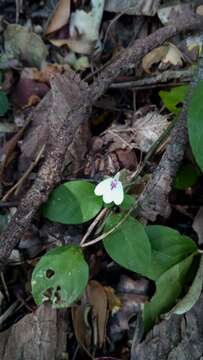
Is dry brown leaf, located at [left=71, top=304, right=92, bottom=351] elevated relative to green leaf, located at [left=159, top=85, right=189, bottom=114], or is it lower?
lower

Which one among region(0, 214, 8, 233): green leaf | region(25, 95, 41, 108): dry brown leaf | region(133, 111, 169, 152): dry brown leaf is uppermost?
region(25, 95, 41, 108): dry brown leaf

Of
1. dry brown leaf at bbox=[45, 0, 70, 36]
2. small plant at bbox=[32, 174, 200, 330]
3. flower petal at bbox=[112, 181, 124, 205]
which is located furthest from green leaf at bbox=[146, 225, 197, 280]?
dry brown leaf at bbox=[45, 0, 70, 36]

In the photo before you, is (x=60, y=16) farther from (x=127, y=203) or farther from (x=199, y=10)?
(x=127, y=203)

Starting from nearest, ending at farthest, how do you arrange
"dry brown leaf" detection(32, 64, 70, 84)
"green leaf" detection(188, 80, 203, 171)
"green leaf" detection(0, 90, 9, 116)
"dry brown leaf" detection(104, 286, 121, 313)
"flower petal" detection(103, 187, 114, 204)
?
"green leaf" detection(188, 80, 203, 171) → "flower petal" detection(103, 187, 114, 204) → "dry brown leaf" detection(104, 286, 121, 313) → "green leaf" detection(0, 90, 9, 116) → "dry brown leaf" detection(32, 64, 70, 84)

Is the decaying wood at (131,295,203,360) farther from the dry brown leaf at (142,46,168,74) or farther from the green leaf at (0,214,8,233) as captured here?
the dry brown leaf at (142,46,168,74)

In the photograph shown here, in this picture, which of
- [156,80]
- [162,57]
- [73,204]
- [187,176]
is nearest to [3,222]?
[73,204]

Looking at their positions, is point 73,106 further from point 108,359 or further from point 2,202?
point 108,359

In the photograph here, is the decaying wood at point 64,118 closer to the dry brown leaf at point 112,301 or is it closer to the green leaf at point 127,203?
the green leaf at point 127,203

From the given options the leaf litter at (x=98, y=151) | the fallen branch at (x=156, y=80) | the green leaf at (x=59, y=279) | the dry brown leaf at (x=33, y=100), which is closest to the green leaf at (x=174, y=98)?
the leaf litter at (x=98, y=151)
